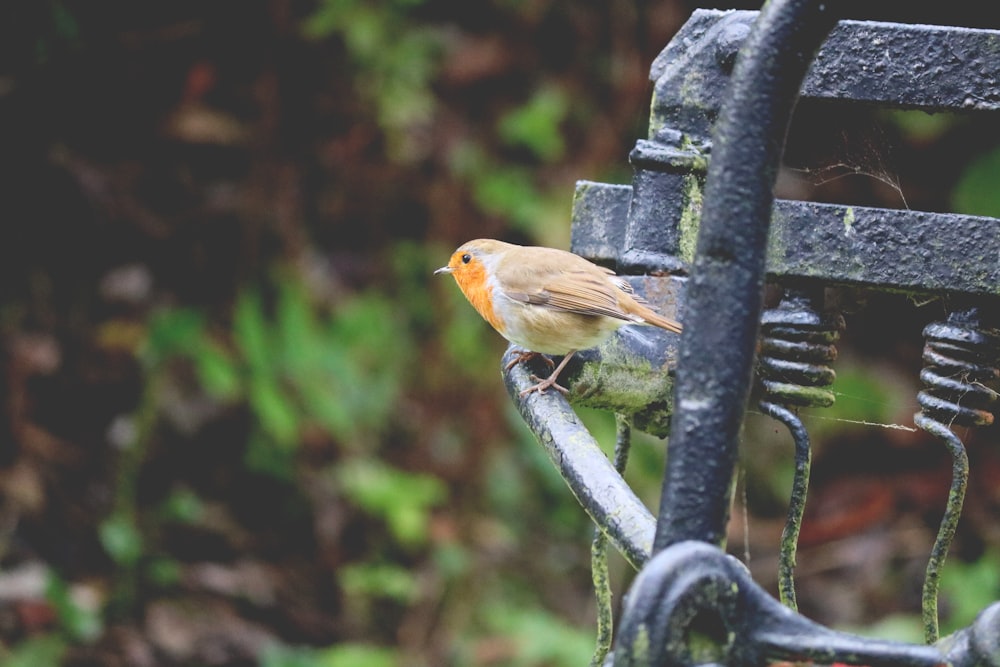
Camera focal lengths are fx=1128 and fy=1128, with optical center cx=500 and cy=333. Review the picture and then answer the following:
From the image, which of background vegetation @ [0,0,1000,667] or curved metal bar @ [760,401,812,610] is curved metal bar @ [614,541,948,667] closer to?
curved metal bar @ [760,401,812,610]

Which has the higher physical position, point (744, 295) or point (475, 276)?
point (744, 295)

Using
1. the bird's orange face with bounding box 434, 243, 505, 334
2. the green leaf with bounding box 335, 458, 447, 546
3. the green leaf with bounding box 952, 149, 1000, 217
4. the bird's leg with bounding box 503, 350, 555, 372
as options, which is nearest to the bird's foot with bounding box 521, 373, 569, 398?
the bird's leg with bounding box 503, 350, 555, 372

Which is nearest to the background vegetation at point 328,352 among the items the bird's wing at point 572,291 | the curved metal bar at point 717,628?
the bird's wing at point 572,291

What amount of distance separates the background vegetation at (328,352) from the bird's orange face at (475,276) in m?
1.01

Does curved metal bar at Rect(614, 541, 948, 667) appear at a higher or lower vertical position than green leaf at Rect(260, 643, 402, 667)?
higher

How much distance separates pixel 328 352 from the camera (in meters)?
3.80

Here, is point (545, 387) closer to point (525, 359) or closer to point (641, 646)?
point (525, 359)

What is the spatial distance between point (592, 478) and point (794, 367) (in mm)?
403

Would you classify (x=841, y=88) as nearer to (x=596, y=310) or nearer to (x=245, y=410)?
(x=596, y=310)

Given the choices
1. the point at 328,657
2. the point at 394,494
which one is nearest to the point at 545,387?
the point at 328,657

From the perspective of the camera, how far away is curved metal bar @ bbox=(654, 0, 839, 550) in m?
0.83

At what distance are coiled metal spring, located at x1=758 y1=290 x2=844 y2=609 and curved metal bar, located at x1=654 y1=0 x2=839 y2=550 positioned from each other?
58cm

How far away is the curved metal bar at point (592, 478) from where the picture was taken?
3.39ft

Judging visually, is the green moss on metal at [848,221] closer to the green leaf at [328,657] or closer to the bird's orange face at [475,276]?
the bird's orange face at [475,276]
